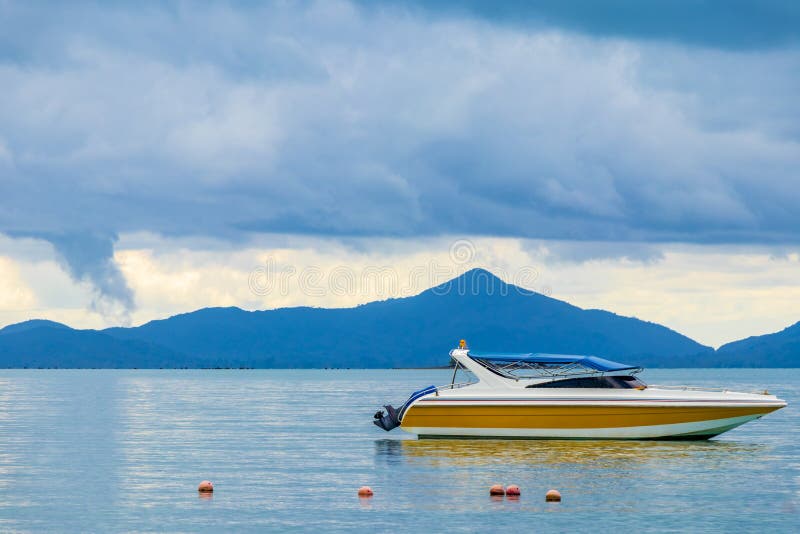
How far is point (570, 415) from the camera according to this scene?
48.4 metres

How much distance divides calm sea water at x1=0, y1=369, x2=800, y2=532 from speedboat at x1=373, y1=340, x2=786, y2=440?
721 millimetres

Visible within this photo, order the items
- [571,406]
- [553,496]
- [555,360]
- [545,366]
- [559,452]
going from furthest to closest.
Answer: [545,366] < [555,360] < [571,406] < [559,452] < [553,496]

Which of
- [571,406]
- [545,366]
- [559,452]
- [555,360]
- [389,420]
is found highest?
[555,360]

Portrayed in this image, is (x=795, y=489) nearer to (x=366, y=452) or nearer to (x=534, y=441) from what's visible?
(x=534, y=441)

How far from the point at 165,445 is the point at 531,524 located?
2647 cm

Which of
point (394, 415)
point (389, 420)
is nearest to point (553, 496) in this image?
point (394, 415)

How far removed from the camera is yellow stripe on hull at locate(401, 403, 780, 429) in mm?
48250

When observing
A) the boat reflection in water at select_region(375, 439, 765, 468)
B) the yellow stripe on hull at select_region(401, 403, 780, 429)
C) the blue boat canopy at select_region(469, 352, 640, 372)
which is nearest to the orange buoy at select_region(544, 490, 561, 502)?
the boat reflection in water at select_region(375, 439, 765, 468)

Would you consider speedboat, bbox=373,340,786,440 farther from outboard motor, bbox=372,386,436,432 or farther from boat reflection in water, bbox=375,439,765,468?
boat reflection in water, bbox=375,439,765,468

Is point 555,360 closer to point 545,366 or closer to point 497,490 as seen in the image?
point 545,366

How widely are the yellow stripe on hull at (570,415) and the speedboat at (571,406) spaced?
0.04m

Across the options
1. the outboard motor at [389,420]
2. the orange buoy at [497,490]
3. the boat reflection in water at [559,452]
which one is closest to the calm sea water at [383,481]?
the boat reflection in water at [559,452]

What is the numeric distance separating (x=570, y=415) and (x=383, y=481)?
12370 millimetres

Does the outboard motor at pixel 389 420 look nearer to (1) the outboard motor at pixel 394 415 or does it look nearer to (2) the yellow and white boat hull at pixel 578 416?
(1) the outboard motor at pixel 394 415
